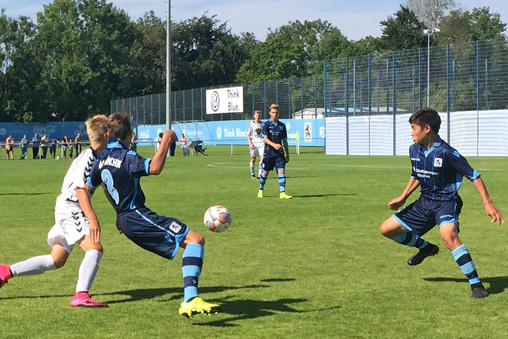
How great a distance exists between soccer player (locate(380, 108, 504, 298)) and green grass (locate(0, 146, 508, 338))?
0.43 meters

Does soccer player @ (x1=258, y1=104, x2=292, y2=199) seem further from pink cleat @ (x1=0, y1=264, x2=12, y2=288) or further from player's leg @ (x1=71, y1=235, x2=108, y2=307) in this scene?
player's leg @ (x1=71, y1=235, x2=108, y2=307)

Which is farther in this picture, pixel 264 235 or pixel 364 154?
pixel 364 154

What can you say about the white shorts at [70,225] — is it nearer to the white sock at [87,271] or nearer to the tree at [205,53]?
the white sock at [87,271]

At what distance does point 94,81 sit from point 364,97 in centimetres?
5353

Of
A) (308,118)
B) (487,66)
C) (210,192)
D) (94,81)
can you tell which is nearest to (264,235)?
(210,192)

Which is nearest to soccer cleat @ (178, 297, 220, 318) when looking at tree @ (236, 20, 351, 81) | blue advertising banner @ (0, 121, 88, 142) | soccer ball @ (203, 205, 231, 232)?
soccer ball @ (203, 205, 231, 232)

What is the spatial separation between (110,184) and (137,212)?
0.32 metres

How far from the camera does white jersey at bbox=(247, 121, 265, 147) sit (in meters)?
23.2

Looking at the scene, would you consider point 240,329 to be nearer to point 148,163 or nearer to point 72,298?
point 148,163

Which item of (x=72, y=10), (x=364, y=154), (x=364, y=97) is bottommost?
(x=364, y=154)

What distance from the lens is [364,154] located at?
4525 centimetres

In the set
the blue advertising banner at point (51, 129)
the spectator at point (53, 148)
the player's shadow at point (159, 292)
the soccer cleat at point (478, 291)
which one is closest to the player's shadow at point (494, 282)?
the soccer cleat at point (478, 291)

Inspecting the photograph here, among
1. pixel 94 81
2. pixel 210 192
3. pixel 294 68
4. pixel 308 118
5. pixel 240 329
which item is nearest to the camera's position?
pixel 240 329

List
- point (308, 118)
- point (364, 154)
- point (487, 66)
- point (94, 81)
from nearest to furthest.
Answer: point (487, 66)
point (364, 154)
point (308, 118)
point (94, 81)
